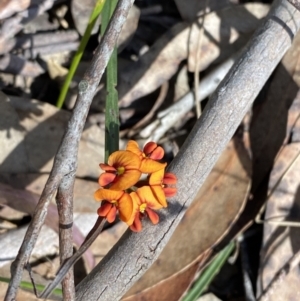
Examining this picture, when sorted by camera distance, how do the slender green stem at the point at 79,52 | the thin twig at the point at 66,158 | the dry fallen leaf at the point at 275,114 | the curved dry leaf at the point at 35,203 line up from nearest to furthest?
the thin twig at the point at 66,158 < the slender green stem at the point at 79,52 < the curved dry leaf at the point at 35,203 < the dry fallen leaf at the point at 275,114

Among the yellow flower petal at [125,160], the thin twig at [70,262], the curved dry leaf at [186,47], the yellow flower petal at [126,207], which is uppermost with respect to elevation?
the curved dry leaf at [186,47]

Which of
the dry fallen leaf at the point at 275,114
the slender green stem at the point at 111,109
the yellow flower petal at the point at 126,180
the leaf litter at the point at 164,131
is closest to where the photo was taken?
the yellow flower petal at the point at 126,180

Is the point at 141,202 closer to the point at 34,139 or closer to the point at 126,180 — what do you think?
the point at 126,180

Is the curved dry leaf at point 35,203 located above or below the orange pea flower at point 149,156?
below

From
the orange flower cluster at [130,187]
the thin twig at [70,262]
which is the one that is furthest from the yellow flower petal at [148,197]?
the thin twig at [70,262]

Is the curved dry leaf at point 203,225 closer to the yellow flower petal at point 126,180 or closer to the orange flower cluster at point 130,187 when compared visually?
the orange flower cluster at point 130,187
